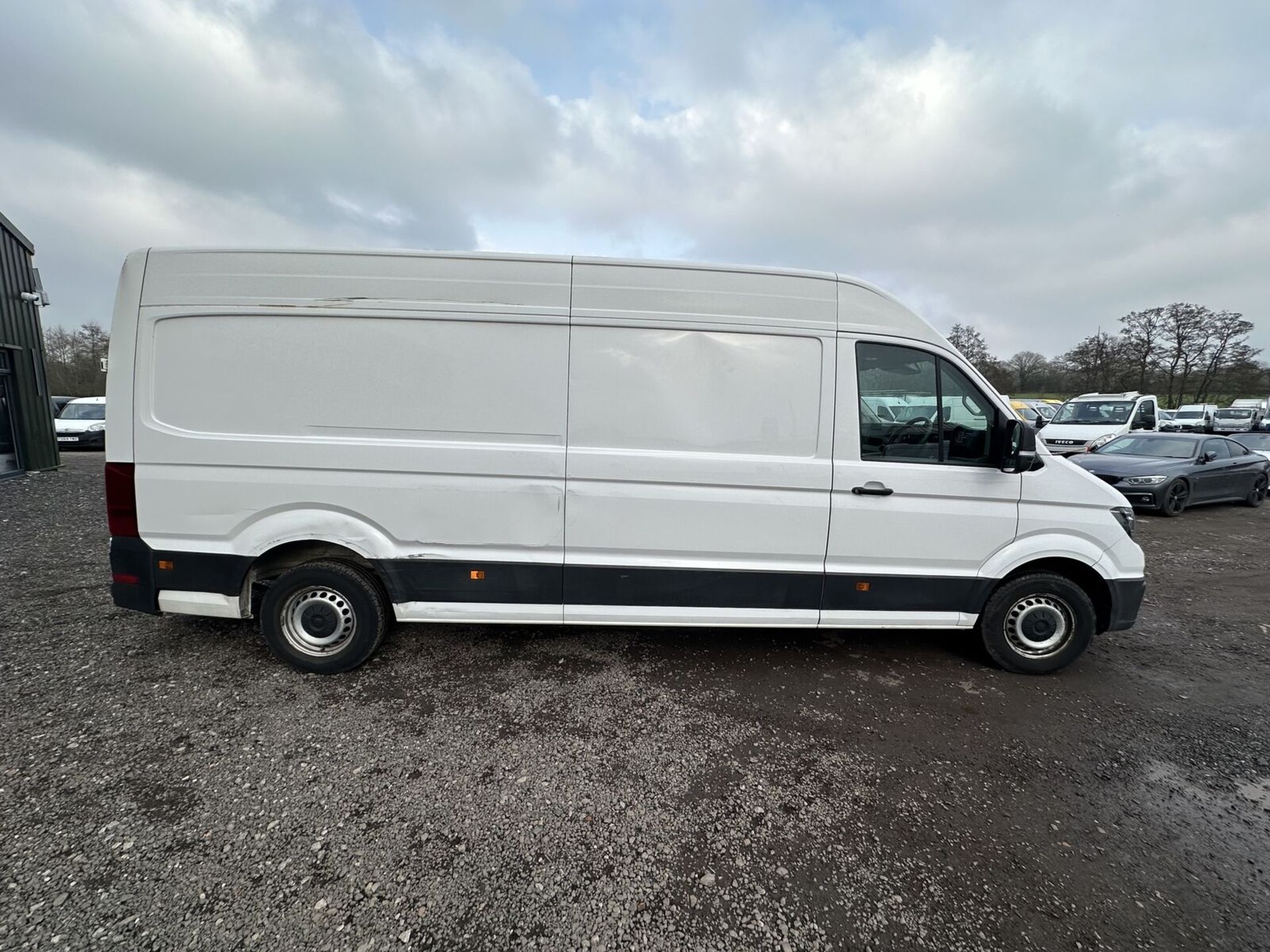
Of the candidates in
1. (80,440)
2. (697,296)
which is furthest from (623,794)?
(80,440)

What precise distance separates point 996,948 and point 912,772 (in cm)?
83

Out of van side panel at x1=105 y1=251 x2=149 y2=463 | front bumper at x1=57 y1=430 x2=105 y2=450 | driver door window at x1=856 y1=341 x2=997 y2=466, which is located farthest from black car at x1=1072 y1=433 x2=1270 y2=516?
front bumper at x1=57 y1=430 x2=105 y2=450

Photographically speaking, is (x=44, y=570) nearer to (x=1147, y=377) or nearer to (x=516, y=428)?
(x=516, y=428)

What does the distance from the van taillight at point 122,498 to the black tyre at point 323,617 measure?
0.86 metres

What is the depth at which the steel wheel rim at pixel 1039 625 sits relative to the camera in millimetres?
3447

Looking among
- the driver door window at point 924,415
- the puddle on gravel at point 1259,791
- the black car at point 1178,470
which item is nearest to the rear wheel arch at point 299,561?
the driver door window at point 924,415

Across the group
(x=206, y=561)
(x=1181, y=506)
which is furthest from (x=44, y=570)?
(x=1181, y=506)

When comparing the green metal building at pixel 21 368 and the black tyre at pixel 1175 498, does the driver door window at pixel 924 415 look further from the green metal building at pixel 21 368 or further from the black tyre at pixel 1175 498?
the green metal building at pixel 21 368

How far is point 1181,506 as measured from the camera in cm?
905

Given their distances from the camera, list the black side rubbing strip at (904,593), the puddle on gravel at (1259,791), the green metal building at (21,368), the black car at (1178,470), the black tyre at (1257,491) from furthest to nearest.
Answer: the green metal building at (21,368) < the black tyre at (1257,491) < the black car at (1178,470) < the black side rubbing strip at (904,593) < the puddle on gravel at (1259,791)

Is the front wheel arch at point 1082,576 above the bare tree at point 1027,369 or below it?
below

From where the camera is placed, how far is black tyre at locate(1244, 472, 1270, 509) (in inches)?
390

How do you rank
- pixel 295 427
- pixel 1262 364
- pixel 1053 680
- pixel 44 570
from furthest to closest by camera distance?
pixel 1262 364
pixel 44 570
pixel 1053 680
pixel 295 427

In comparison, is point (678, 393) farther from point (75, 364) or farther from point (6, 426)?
point (75, 364)
